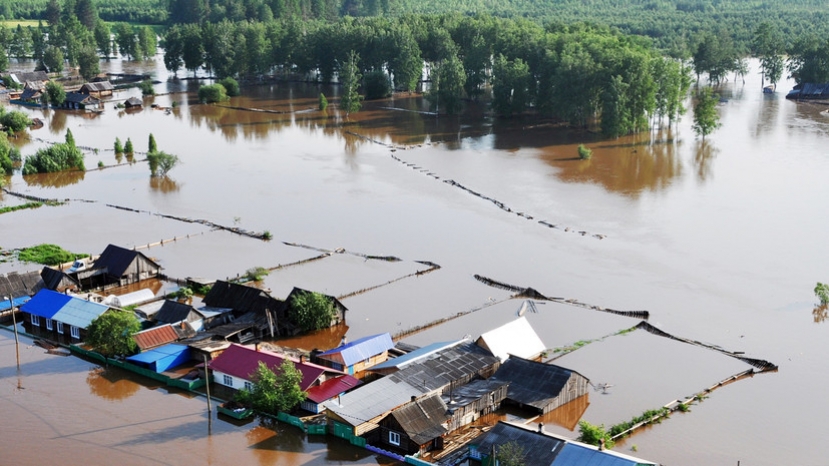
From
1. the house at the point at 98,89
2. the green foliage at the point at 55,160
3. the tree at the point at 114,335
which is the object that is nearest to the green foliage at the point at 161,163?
the green foliage at the point at 55,160

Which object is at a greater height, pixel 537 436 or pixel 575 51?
pixel 575 51

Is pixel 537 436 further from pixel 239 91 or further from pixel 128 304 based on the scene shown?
pixel 239 91

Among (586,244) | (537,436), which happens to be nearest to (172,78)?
(586,244)

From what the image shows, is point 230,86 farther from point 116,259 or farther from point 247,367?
point 247,367

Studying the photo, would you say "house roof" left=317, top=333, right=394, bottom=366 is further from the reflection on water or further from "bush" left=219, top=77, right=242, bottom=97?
"bush" left=219, top=77, right=242, bottom=97

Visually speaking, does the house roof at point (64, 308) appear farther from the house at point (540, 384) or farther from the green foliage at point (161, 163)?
the green foliage at point (161, 163)

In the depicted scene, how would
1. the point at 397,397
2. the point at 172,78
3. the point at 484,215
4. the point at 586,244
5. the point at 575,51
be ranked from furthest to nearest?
the point at 172,78 < the point at 575,51 < the point at 484,215 < the point at 586,244 < the point at 397,397
